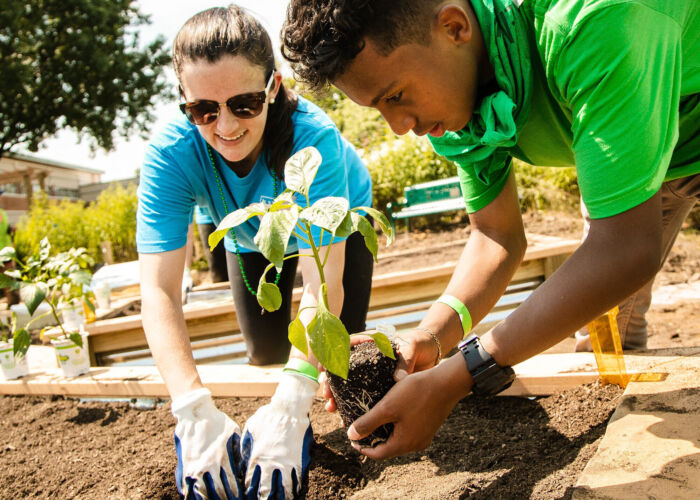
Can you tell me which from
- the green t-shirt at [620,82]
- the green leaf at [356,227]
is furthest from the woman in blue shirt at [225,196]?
the green t-shirt at [620,82]

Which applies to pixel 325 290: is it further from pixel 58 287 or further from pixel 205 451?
pixel 58 287

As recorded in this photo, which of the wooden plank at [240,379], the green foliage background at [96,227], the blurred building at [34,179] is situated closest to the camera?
the wooden plank at [240,379]

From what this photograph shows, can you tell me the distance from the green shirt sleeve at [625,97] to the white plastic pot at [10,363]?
266 cm

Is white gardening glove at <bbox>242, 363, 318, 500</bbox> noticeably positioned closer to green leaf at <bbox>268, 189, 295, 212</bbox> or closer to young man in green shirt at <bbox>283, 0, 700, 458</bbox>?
young man in green shirt at <bbox>283, 0, 700, 458</bbox>

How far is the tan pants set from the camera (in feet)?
5.57

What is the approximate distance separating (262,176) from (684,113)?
128 centimetres

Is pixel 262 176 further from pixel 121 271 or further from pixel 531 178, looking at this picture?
pixel 531 178

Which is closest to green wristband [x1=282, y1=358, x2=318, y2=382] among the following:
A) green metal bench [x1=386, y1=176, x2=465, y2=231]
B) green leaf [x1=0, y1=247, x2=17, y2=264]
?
green leaf [x1=0, y1=247, x2=17, y2=264]

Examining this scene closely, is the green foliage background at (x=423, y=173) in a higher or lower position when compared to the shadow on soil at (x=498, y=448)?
higher

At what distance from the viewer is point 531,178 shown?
6355 mm

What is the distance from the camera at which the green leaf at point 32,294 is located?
239cm

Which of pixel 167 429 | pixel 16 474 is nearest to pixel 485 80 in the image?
pixel 167 429

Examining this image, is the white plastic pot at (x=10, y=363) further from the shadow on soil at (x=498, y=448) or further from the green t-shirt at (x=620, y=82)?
the green t-shirt at (x=620, y=82)

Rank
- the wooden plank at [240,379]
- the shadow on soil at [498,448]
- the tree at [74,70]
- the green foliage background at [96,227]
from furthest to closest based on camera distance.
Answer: the tree at [74,70] < the green foliage background at [96,227] < the wooden plank at [240,379] < the shadow on soil at [498,448]
